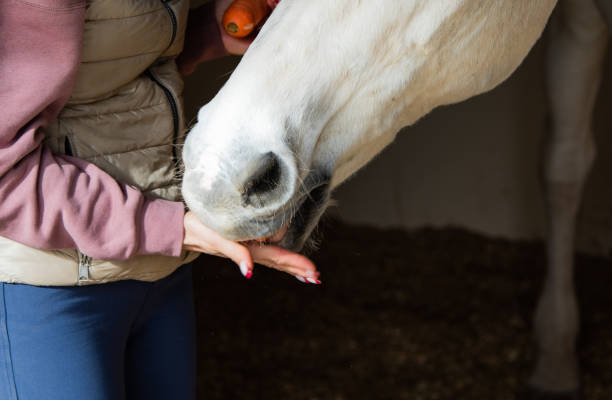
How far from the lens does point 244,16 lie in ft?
3.65

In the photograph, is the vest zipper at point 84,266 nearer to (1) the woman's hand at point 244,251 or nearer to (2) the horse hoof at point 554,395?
(1) the woman's hand at point 244,251

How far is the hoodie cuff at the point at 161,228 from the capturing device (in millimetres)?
954

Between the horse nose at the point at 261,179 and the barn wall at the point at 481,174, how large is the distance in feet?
7.57

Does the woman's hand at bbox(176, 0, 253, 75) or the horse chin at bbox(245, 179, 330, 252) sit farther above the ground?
the woman's hand at bbox(176, 0, 253, 75)

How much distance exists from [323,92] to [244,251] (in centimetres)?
22

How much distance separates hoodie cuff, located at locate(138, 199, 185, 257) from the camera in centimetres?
95

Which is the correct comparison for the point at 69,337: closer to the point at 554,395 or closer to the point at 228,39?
the point at 228,39

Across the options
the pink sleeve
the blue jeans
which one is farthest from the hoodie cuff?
the blue jeans

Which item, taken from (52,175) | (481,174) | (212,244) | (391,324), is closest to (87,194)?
(52,175)

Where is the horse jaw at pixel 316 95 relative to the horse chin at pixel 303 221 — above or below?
above

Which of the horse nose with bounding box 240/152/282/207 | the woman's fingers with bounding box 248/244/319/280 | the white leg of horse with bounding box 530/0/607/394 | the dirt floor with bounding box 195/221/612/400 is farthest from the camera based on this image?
the dirt floor with bounding box 195/221/612/400

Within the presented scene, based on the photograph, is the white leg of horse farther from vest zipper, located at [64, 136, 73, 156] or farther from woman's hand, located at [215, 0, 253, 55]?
vest zipper, located at [64, 136, 73, 156]

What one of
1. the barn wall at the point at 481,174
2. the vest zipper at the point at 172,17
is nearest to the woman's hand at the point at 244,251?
the vest zipper at the point at 172,17

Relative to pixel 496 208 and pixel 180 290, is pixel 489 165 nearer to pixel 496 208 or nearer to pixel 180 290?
pixel 496 208
